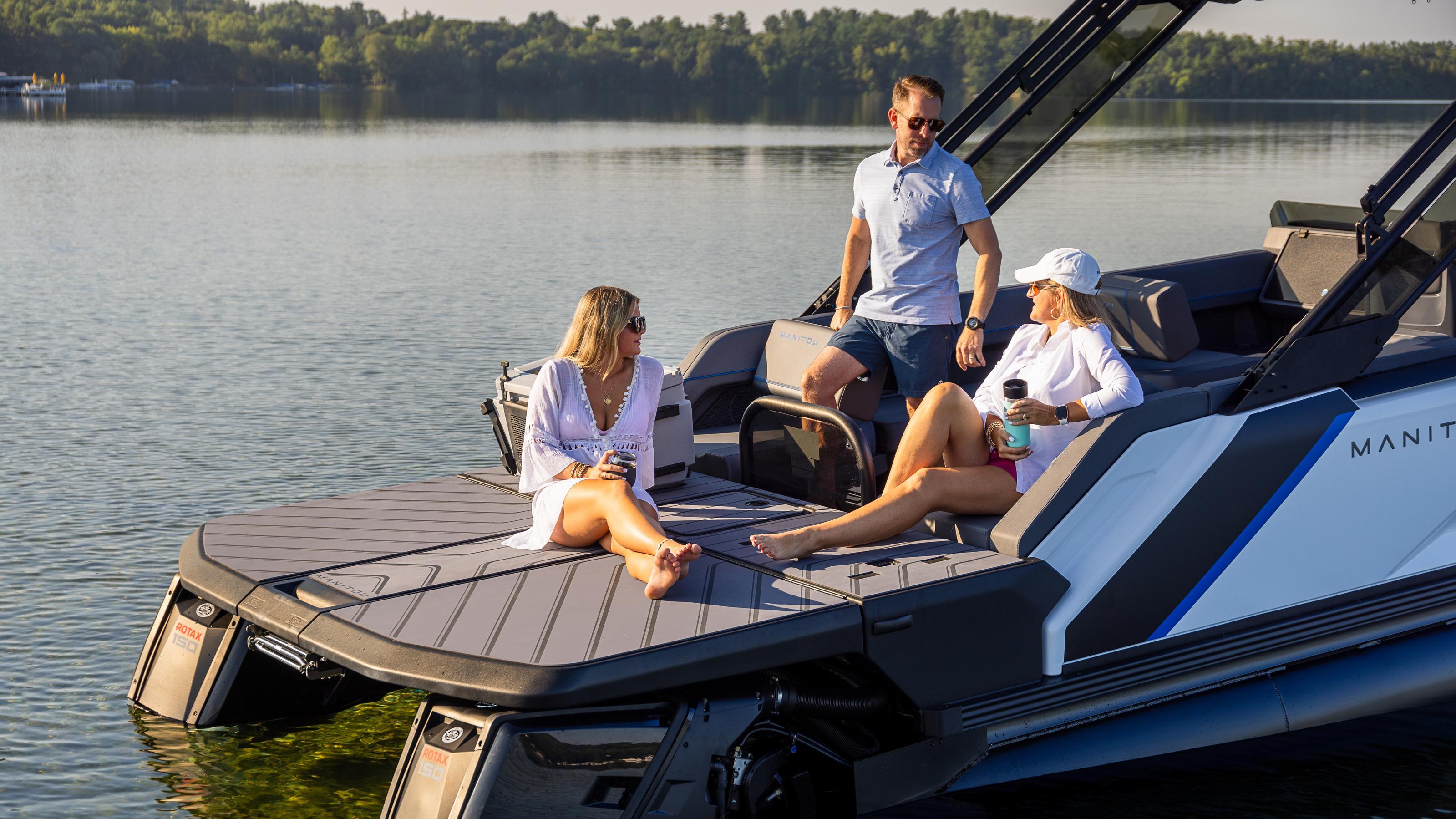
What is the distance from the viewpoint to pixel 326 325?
11992 mm

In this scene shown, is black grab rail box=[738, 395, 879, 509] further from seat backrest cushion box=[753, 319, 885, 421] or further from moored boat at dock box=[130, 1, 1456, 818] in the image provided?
seat backrest cushion box=[753, 319, 885, 421]

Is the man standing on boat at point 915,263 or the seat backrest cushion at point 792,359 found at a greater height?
the man standing on boat at point 915,263

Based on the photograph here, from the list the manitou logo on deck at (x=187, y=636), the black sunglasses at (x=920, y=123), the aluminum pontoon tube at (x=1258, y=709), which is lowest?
the aluminum pontoon tube at (x=1258, y=709)

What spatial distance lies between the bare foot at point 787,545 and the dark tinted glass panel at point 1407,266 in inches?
71.7

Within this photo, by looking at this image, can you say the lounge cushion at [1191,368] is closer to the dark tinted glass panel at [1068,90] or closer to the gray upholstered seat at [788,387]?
the dark tinted glass panel at [1068,90]

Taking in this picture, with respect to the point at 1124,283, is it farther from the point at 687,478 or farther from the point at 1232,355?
the point at 687,478

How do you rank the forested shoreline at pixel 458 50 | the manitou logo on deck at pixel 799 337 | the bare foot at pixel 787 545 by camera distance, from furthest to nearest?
the forested shoreline at pixel 458 50
the manitou logo on deck at pixel 799 337
the bare foot at pixel 787 545

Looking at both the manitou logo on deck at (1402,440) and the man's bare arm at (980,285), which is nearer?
the manitou logo on deck at (1402,440)

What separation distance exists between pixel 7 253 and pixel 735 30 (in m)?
74.2

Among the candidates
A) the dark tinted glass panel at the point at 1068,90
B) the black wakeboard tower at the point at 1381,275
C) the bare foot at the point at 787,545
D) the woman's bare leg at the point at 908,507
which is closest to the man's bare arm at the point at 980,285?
the woman's bare leg at the point at 908,507

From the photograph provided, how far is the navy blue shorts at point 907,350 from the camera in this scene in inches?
184

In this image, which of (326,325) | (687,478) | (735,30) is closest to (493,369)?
(326,325)

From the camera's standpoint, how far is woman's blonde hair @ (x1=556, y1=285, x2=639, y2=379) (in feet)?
13.5

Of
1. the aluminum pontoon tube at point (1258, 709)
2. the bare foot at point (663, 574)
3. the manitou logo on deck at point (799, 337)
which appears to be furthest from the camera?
the manitou logo on deck at point (799, 337)
